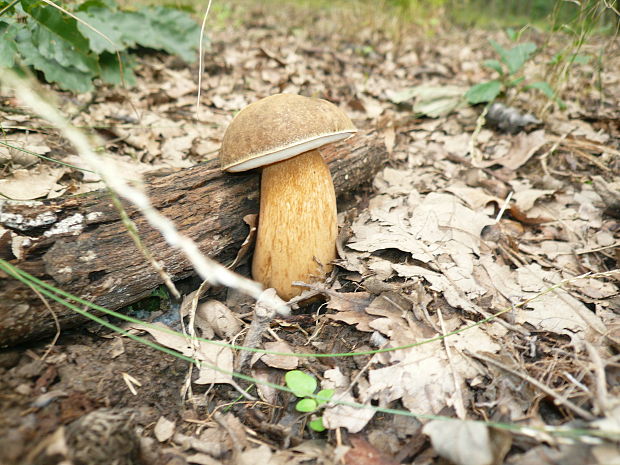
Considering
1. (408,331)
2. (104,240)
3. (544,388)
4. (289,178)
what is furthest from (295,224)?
→ (544,388)

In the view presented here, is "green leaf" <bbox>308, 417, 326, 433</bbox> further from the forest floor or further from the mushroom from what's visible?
the mushroom

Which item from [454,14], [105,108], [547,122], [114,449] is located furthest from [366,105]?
[454,14]

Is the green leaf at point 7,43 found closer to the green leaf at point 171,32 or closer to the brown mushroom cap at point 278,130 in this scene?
the green leaf at point 171,32

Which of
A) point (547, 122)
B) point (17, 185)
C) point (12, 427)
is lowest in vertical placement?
point (12, 427)

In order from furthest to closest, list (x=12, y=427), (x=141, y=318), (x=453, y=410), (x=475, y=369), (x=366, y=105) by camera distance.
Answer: (x=366, y=105)
(x=141, y=318)
(x=475, y=369)
(x=453, y=410)
(x=12, y=427)

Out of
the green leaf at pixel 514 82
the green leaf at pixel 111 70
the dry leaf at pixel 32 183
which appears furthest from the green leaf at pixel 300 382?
the green leaf at pixel 514 82

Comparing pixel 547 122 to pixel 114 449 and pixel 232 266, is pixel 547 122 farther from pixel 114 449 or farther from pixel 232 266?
pixel 114 449
